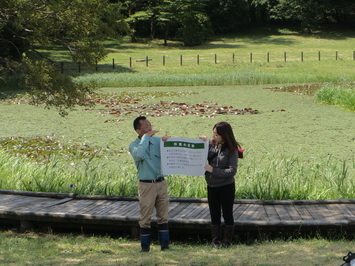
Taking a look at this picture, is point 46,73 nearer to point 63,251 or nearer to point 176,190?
point 176,190

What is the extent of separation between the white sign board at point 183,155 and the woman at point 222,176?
0.10m

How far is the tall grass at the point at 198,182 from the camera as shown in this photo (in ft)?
25.7

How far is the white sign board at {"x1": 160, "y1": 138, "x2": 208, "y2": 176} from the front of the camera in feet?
18.6

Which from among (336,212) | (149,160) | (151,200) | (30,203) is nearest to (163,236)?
(151,200)

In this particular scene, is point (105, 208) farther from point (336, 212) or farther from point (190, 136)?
point (190, 136)

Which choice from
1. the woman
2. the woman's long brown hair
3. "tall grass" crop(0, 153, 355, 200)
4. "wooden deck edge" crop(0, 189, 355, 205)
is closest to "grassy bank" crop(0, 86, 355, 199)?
"tall grass" crop(0, 153, 355, 200)

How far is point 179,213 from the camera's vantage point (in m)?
6.81

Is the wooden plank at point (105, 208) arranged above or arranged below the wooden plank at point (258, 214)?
below

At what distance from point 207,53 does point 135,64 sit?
7.98 metres

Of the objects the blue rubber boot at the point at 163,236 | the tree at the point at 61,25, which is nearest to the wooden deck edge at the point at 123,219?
the blue rubber boot at the point at 163,236

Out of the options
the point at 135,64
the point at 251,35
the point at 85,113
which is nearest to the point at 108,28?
the point at 85,113

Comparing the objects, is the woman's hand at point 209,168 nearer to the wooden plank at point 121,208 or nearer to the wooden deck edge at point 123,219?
the wooden deck edge at point 123,219

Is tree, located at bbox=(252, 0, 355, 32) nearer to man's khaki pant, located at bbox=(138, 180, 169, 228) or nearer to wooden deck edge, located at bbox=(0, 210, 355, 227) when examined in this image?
wooden deck edge, located at bbox=(0, 210, 355, 227)

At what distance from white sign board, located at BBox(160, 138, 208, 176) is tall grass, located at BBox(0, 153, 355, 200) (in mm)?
2229
